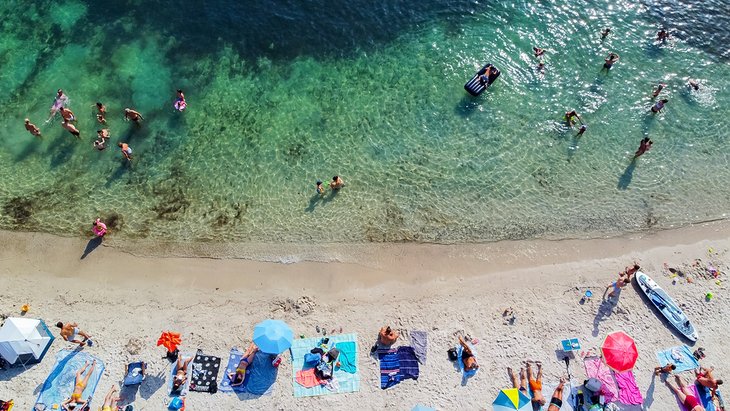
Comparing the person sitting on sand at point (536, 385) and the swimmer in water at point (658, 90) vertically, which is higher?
the swimmer in water at point (658, 90)

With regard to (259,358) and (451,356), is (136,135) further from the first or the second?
(451,356)

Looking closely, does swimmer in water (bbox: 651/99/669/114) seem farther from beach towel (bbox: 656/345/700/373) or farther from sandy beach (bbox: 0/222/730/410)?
beach towel (bbox: 656/345/700/373)

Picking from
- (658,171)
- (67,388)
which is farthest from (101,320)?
(658,171)

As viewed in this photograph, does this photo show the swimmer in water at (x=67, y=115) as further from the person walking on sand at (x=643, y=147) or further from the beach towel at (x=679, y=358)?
the beach towel at (x=679, y=358)

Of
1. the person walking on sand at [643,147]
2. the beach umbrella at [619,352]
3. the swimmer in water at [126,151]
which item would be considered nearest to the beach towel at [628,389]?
the beach umbrella at [619,352]

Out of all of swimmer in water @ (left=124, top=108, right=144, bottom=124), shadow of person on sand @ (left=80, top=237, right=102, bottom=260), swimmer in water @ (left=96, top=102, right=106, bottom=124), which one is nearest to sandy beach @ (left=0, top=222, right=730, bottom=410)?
shadow of person on sand @ (left=80, top=237, right=102, bottom=260)

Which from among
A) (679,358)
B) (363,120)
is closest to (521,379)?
(679,358)
